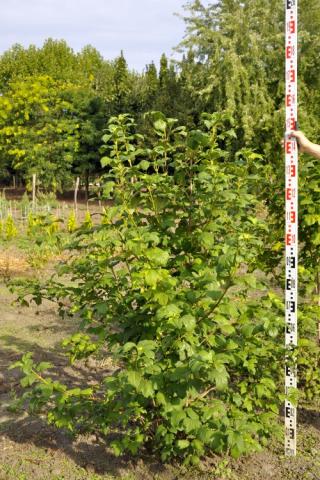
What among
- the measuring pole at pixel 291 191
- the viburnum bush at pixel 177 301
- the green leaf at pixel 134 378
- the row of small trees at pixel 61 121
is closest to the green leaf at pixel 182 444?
the viburnum bush at pixel 177 301

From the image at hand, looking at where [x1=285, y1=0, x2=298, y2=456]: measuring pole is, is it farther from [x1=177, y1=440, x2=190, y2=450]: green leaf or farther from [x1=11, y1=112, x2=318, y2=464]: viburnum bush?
[x1=177, y1=440, x2=190, y2=450]: green leaf

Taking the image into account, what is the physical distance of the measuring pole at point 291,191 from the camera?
3279 mm

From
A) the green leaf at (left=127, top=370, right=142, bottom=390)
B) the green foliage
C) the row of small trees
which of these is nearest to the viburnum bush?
the green leaf at (left=127, top=370, right=142, bottom=390)

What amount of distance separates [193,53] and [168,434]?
1971cm

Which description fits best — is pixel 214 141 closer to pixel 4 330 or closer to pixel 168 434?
pixel 168 434

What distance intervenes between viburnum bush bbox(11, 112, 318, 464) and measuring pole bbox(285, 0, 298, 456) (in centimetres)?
27

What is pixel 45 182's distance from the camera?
26.2 metres

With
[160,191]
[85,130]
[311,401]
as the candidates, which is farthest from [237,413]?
[85,130]

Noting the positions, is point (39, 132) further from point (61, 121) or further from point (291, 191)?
point (291, 191)

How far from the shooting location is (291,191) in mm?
3385

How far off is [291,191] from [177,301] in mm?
1221

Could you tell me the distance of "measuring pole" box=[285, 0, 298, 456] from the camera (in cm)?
328

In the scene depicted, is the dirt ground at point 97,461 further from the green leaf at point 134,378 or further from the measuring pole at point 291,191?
the green leaf at point 134,378

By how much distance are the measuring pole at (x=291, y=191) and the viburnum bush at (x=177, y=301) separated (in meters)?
0.27
